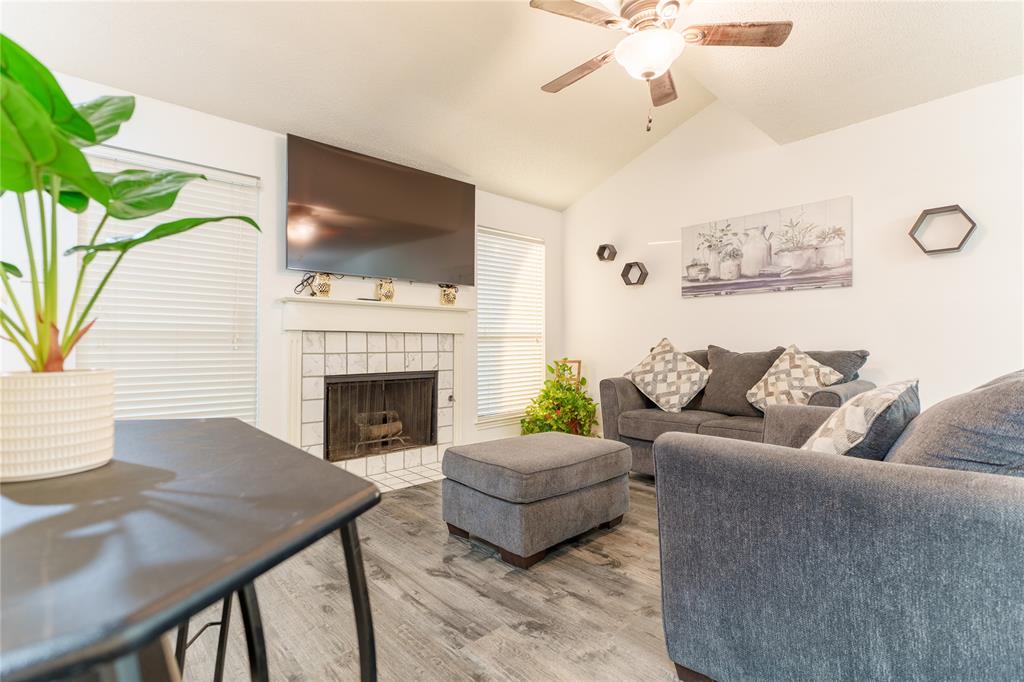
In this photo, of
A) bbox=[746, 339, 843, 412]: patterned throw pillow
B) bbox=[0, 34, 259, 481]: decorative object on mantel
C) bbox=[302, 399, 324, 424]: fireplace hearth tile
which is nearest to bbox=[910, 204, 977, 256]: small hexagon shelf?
bbox=[746, 339, 843, 412]: patterned throw pillow

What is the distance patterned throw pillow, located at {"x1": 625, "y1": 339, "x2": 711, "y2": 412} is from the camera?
3.45m

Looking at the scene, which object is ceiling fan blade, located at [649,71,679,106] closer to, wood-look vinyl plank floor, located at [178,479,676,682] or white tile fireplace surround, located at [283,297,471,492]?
white tile fireplace surround, located at [283,297,471,492]

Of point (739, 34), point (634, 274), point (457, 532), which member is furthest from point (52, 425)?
point (634, 274)

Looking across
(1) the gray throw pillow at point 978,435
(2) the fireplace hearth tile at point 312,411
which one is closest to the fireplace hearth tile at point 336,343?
(2) the fireplace hearth tile at point 312,411

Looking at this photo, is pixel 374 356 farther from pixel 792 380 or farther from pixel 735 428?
pixel 792 380

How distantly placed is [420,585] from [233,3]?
9.43 feet

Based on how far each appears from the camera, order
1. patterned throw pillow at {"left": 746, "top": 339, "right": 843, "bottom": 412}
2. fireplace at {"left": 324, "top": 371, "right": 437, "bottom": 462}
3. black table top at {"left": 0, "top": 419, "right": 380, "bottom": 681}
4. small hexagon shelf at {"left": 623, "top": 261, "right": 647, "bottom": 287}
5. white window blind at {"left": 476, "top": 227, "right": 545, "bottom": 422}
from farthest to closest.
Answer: white window blind at {"left": 476, "top": 227, "right": 545, "bottom": 422}
small hexagon shelf at {"left": 623, "top": 261, "right": 647, "bottom": 287}
fireplace at {"left": 324, "top": 371, "right": 437, "bottom": 462}
patterned throw pillow at {"left": 746, "top": 339, "right": 843, "bottom": 412}
black table top at {"left": 0, "top": 419, "right": 380, "bottom": 681}

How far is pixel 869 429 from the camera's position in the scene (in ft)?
4.26

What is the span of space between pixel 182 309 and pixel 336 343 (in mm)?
946

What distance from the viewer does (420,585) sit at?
76.8 inches

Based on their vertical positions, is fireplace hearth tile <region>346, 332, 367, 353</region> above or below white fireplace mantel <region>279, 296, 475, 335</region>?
below

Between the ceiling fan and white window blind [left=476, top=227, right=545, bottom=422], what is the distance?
2.56 meters

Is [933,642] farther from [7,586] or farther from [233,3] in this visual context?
[233,3]

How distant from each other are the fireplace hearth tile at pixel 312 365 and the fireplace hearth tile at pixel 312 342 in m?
0.03
